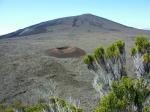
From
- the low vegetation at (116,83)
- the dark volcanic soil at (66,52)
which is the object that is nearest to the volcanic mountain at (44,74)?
the dark volcanic soil at (66,52)

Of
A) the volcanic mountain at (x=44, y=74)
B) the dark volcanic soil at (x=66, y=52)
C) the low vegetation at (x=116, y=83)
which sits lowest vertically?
the volcanic mountain at (x=44, y=74)

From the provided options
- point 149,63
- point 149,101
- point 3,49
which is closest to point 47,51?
point 3,49

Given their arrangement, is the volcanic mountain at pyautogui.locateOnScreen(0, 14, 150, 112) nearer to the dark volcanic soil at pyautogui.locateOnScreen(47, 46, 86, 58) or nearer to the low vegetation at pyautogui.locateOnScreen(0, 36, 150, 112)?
the dark volcanic soil at pyautogui.locateOnScreen(47, 46, 86, 58)

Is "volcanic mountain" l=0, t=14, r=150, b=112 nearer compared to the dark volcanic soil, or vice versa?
"volcanic mountain" l=0, t=14, r=150, b=112

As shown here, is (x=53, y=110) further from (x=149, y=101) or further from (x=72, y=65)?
(x=72, y=65)

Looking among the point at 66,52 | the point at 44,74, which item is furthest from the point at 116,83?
the point at 66,52

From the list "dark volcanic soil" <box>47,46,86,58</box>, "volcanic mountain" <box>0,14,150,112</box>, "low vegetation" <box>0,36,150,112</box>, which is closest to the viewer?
"low vegetation" <box>0,36,150,112</box>

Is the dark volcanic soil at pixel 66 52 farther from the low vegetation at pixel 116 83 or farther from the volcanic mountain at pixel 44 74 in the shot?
the low vegetation at pixel 116 83

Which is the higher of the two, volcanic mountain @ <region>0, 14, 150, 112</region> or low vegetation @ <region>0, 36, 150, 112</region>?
low vegetation @ <region>0, 36, 150, 112</region>

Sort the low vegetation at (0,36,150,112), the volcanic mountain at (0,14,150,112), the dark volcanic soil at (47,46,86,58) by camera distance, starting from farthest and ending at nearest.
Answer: the dark volcanic soil at (47,46,86,58) → the volcanic mountain at (0,14,150,112) → the low vegetation at (0,36,150,112)

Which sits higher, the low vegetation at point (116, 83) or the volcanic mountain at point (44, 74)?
the low vegetation at point (116, 83)

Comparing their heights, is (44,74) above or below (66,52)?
below

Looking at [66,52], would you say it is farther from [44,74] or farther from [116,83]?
[116,83]

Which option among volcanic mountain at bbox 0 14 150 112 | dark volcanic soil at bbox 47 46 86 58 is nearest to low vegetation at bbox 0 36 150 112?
volcanic mountain at bbox 0 14 150 112
